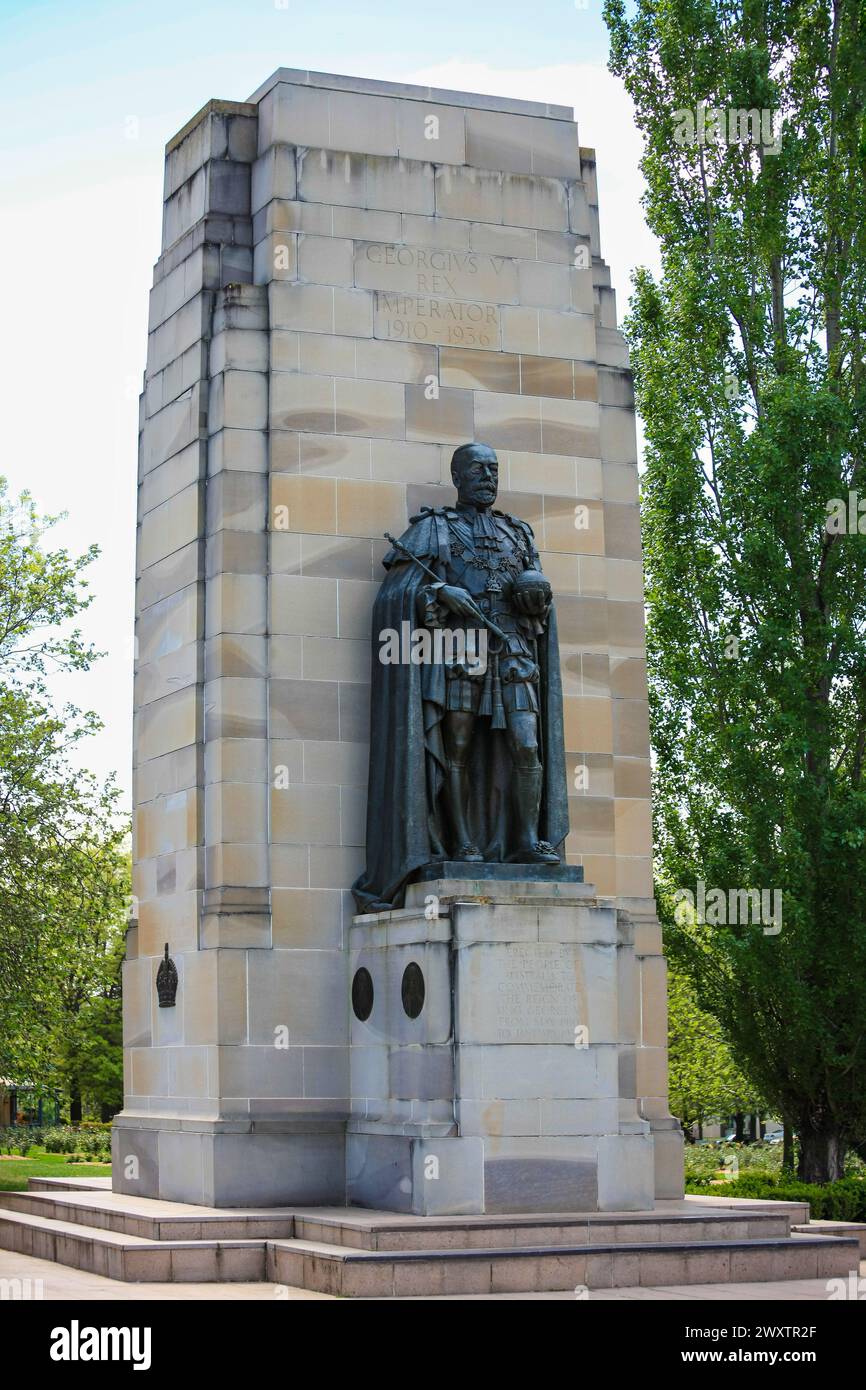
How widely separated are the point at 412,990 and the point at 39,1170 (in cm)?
2133

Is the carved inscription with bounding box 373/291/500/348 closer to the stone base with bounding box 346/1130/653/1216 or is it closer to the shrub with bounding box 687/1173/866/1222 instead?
the stone base with bounding box 346/1130/653/1216

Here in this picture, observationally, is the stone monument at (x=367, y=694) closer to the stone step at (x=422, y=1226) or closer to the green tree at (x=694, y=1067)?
the stone step at (x=422, y=1226)

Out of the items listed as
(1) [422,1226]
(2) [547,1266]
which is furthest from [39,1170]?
(2) [547,1266]

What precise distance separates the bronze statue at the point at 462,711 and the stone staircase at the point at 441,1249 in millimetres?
3158

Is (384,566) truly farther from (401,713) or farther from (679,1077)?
(679,1077)

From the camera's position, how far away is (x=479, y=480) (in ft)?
59.5

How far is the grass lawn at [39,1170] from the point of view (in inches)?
1267

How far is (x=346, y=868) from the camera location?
1798 cm

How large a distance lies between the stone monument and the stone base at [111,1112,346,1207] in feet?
0.09

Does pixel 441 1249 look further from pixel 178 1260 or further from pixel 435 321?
pixel 435 321

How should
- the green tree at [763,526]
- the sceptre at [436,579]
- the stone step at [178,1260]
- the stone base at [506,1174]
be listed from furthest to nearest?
1. the green tree at [763,526]
2. the sceptre at [436,579]
3. the stone base at [506,1174]
4. the stone step at [178,1260]

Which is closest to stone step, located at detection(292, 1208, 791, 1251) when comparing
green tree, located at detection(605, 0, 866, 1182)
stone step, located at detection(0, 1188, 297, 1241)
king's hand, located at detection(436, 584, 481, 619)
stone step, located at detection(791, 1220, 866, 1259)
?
stone step, located at detection(0, 1188, 297, 1241)

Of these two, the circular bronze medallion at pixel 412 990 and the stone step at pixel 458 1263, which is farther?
the circular bronze medallion at pixel 412 990

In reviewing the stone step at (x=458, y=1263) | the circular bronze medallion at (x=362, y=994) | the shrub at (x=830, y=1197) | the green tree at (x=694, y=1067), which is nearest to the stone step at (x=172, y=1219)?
the stone step at (x=458, y=1263)
